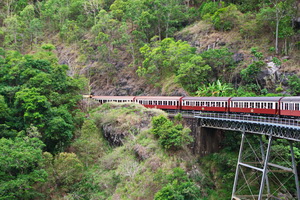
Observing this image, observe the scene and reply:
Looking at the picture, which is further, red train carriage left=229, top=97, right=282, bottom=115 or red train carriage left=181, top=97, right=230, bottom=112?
red train carriage left=181, top=97, right=230, bottom=112

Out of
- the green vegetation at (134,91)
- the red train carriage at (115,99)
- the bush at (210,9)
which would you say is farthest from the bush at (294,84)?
the bush at (210,9)

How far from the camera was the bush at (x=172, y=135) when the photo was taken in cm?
3159

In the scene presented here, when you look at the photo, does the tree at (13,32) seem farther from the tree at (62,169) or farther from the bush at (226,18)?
the bush at (226,18)

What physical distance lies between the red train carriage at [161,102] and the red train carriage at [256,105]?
7495 mm

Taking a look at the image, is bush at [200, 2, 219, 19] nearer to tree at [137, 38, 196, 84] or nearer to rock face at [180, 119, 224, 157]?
tree at [137, 38, 196, 84]

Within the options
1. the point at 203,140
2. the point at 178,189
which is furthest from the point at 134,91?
the point at 178,189

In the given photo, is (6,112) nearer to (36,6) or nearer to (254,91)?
(254,91)

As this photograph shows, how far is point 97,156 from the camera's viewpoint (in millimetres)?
36594

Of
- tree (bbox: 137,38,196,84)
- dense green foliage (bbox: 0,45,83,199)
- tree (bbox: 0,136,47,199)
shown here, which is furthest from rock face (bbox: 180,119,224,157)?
tree (bbox: 0,136,47,199)

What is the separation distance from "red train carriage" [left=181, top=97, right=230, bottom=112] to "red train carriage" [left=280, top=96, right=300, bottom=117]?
20.7 ft

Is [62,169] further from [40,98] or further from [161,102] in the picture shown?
[161,102]

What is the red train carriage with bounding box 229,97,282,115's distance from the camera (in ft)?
94.0

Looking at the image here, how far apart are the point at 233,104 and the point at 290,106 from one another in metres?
6.44

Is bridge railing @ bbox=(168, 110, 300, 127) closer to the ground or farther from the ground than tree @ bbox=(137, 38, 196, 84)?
closer to the ground
